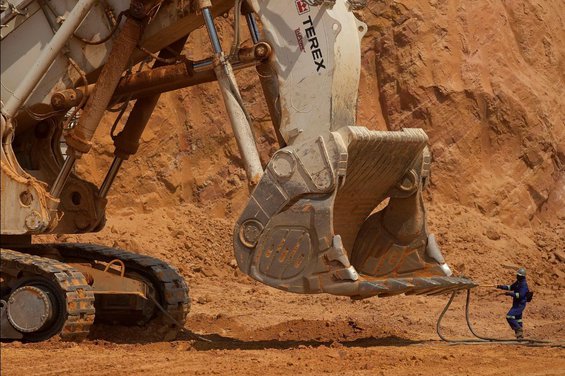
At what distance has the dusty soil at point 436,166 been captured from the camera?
15.4 metres

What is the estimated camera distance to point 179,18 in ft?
34.6

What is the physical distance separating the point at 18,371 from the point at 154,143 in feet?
32.1

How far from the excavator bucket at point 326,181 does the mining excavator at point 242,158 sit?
0.04ft

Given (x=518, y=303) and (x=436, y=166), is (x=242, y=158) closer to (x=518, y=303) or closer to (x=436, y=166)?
(x=518, y=303)

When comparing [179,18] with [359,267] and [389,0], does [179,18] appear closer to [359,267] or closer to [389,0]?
[359,267]

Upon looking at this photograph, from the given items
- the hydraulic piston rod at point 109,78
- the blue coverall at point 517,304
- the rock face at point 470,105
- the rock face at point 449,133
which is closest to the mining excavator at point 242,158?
the hydraulic piston rod at point 109,78

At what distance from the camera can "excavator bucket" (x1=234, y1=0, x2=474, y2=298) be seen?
375 inches

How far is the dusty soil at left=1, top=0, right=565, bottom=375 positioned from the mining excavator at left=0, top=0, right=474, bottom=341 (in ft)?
8.27

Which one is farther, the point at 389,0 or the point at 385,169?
the point at 389,0

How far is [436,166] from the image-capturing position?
19062 millimetres

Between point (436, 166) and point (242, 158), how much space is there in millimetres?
9388

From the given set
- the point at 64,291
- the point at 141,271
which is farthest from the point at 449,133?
the point at 64,291

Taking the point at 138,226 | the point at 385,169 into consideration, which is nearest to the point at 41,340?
the point at 385,169

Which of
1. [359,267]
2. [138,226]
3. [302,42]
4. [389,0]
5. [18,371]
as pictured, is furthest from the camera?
[389,0]
